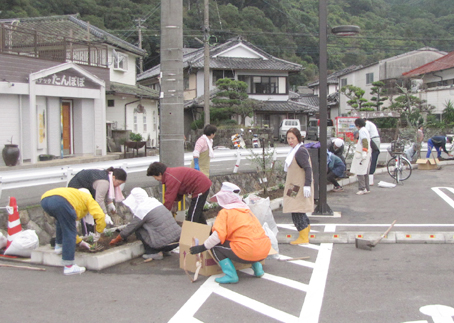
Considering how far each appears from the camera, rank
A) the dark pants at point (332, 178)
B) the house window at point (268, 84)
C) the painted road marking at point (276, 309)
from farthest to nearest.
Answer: the house window at point (268, 84), the dark pants at point (332, 178), the painted road marking at point (276, 309)

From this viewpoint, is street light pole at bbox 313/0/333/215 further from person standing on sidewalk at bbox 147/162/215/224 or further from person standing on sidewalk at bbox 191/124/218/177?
person standing on sidewalk at bbox 147/162/215/224

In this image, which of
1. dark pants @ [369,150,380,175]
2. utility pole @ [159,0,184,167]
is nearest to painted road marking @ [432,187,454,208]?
dark pants @ [369,150,380,175]

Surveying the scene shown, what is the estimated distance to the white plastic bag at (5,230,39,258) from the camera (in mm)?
6324

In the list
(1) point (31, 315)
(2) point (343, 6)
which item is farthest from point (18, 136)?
(2) point (343, 6)

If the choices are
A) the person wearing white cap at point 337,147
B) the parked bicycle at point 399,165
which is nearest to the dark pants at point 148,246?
the person wearing white cap at point 337,147

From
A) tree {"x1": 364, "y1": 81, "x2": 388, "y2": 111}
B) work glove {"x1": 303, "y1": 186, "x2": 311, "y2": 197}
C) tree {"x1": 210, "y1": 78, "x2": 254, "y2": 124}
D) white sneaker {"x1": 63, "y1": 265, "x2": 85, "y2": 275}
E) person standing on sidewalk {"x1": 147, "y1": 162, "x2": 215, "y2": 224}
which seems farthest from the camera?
tree {"x1": 364, "y1": 81, "x2": 388, "y2": 111}

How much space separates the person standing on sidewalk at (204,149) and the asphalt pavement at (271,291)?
293 cm

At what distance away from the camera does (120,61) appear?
26.3 meters

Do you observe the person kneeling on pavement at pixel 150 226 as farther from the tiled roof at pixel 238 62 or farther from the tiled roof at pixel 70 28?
the tiled roof at pixel 238 62

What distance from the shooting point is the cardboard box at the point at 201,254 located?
5.44 metres

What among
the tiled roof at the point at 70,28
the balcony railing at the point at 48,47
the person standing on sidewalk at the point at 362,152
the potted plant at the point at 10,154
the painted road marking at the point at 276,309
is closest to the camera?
the painted road marking at the point at 276,309

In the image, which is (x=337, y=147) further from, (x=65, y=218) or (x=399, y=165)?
(x=65, y=218)

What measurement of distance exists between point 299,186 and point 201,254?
2126 millimetres

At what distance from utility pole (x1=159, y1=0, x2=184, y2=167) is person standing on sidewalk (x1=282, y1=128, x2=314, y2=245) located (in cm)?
206
